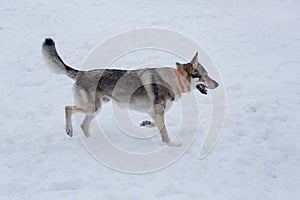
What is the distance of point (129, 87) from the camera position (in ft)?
19.6

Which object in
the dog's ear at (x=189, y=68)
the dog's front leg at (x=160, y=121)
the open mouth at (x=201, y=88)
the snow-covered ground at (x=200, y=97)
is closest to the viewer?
the snow-covered ground at (x=200, y=97)

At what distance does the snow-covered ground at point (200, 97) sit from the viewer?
15.7ft

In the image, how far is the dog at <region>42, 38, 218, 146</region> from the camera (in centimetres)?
587

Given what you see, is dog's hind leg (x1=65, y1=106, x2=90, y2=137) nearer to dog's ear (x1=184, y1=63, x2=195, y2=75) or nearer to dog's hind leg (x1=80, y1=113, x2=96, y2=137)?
dog's hind leg (x1=80, y1=113, x2=96, y2=137)

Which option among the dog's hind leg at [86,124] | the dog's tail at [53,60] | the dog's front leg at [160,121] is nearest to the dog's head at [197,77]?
the dog's front leg at [160,121]

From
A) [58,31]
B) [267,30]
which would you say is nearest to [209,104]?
[267,30]

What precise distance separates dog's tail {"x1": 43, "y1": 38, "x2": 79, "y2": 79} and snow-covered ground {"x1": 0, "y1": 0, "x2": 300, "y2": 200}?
98cm

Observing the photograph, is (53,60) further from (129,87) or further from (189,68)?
(189,68)

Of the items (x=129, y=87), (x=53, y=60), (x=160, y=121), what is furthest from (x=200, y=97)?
(x=53, y=60)

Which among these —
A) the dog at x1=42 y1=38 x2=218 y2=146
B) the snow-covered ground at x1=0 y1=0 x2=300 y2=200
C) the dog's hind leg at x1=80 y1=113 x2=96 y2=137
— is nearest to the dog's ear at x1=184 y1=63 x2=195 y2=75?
the dog at x1=42 y1=38 x2=218 y2=146

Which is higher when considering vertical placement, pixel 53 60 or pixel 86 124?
pixel 53 60

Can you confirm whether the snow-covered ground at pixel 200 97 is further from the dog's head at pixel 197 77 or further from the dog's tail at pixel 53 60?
the dog's tail at pixel 53 60

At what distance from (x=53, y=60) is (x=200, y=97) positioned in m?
2.92

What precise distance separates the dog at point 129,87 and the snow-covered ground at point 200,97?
551mm
